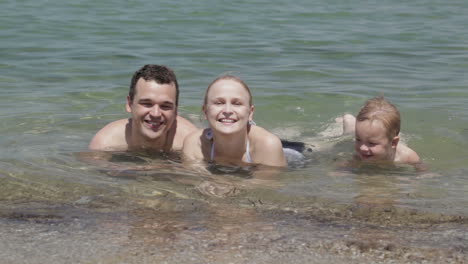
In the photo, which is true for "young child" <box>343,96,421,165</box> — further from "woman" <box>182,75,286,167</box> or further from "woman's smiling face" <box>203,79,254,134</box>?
"woman's smiling face" <box>203,79,254,134</box>

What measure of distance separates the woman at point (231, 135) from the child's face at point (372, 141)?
66 centimetres

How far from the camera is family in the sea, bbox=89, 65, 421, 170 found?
17.2 feet

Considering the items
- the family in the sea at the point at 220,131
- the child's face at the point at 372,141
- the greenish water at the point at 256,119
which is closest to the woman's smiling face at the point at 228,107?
the family in the sea at the point at 220,131

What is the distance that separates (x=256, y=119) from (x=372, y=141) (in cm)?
225

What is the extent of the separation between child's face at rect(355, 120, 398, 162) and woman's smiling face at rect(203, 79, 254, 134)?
3.39 ft

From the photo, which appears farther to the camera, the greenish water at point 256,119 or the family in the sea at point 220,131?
the family in the sea at point 220,131

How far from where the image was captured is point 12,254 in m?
3.42

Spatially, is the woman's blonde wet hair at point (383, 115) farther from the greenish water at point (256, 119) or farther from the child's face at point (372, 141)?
the greenish water at point (256, 119)

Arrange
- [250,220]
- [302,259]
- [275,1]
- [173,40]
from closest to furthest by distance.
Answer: [302,259] < [250,220] < [173,40] < [275,1]

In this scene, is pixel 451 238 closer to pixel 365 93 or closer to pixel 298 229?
pixel 298 229

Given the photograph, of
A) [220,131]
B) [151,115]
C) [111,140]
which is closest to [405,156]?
[220,131]

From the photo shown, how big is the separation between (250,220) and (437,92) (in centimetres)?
536

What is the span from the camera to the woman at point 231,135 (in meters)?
5.21

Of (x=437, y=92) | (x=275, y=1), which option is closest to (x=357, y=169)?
(x=437, y=92)
